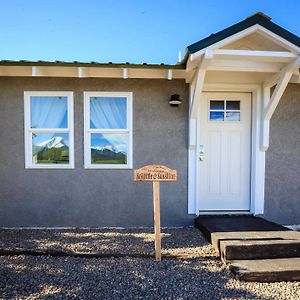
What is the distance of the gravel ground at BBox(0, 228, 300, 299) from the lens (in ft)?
8.57

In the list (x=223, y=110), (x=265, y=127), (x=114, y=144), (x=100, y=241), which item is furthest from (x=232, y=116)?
(x=100, y=241)

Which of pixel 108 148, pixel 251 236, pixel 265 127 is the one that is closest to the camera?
pixel 251 236

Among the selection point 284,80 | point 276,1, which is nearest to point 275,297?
point 284,80

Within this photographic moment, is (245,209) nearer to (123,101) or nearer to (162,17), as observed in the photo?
(123,101)

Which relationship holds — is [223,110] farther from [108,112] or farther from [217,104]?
[108,112]

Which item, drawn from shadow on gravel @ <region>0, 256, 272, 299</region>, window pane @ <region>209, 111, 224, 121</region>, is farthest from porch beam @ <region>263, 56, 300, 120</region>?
shadow on gravel @ <region>0, 256, 272, 299</region>

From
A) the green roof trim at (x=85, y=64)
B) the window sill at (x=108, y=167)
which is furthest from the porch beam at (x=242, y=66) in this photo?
the window sill at (x=108, y=167)

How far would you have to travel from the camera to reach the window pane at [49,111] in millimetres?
4773

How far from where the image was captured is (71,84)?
4730 mm

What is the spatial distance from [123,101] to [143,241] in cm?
257

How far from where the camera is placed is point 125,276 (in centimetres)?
293

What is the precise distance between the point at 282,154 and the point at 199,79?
238 cm

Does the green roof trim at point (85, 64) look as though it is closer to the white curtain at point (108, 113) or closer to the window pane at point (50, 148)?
the white curtain at point (108, 113)

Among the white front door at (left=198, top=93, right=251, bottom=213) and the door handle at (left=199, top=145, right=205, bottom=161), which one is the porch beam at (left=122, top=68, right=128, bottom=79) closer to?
the white front door at (left=198, top=93, right=251, bottom=213)
